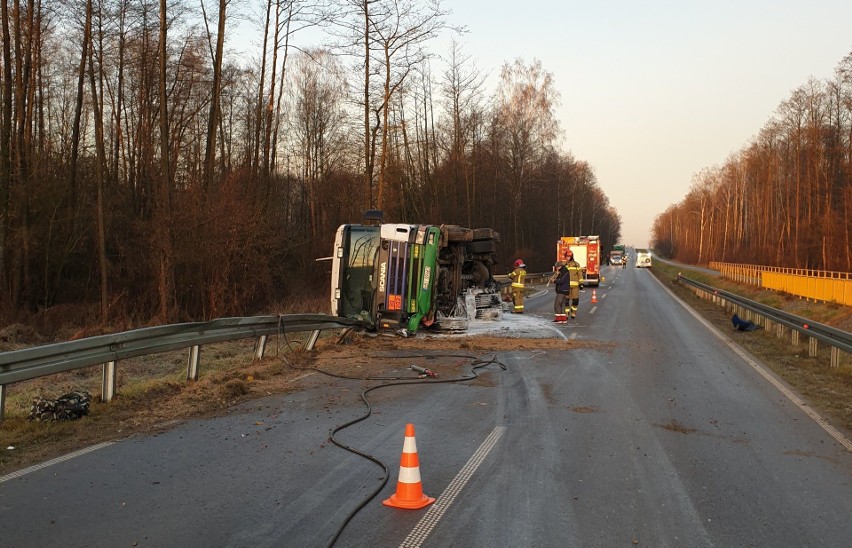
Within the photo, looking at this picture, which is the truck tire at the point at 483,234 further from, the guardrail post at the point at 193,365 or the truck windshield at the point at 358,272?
the guardrail post at the point at 193,365

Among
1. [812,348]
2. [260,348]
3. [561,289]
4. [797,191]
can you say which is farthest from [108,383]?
[797,191]

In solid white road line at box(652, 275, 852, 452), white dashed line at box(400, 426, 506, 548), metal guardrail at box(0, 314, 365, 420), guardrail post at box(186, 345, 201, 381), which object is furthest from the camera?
guardrail post at box(186, 345, 201, 381)

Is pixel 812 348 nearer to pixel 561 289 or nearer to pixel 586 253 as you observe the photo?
pixel 561 289

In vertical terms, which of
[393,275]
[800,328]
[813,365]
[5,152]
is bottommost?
[813,365]

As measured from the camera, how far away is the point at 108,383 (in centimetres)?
725

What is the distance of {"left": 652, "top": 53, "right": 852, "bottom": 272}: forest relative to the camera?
47.4 m

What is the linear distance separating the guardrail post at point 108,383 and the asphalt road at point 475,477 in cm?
139

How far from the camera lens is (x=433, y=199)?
40656 mm

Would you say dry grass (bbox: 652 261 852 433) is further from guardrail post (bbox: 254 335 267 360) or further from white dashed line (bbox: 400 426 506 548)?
guardrail post (bbox: 254 335 267 360)

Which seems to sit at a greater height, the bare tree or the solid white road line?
the bare tree

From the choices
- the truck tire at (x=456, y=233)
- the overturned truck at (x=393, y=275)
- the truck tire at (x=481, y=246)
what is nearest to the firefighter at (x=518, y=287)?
the truck tire at (x=481, y=246)

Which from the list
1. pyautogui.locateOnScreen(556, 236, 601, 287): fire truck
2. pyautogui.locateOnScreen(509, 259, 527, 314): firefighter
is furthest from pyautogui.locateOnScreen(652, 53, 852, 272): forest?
pyautogui.locateOnScreen(509, 259, 527, 314): firefighter

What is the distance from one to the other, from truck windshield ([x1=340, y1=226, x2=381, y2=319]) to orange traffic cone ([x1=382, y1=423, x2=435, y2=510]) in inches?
363

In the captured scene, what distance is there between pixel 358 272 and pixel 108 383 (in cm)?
694
